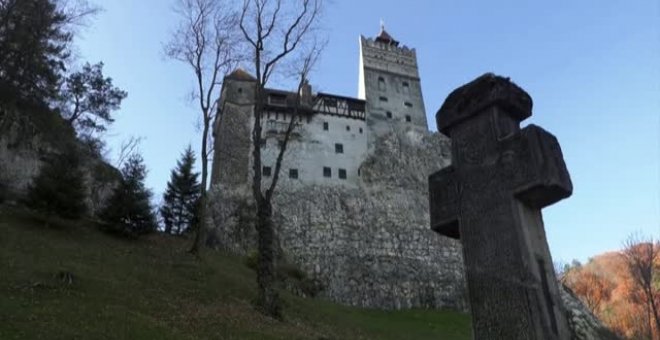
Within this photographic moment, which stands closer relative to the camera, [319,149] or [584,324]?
[584,324]

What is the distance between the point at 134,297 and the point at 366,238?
73.1 ft

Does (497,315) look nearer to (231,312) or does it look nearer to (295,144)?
(231,312)

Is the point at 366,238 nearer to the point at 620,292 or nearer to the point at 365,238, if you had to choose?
the point at 365,238

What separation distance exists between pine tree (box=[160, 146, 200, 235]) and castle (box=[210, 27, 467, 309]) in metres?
2.38

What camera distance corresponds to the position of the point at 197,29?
23.1 meters

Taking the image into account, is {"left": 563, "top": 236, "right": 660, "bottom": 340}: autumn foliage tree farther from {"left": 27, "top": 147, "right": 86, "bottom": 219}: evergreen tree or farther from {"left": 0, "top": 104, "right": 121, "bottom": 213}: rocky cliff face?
{"left": 0, "top": 104, "right": 121, "bottom": 213}: rocky cliff face

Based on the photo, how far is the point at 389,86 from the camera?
45.2 meters

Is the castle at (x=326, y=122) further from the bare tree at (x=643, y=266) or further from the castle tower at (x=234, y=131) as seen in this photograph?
the bare tree at (x=643, y=266)

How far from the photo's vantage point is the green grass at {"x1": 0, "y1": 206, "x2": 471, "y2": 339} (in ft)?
34.6

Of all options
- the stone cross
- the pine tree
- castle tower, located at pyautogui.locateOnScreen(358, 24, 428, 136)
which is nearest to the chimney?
castle tower, located at pyautogui.locateOnScreen(358, 24, 428, 136)

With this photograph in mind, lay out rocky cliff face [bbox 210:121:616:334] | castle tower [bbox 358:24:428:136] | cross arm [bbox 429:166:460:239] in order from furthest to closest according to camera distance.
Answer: castle tower [bbox 358:24:428:136], rocky cliff face [bbox 210:121:616:334], cross arm [bbox 429:166:460:239]

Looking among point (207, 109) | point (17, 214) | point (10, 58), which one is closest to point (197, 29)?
point (207, 109)

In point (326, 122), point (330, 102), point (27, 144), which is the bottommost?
point (27, 144)

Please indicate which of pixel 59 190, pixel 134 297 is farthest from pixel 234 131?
pixel 134 297
